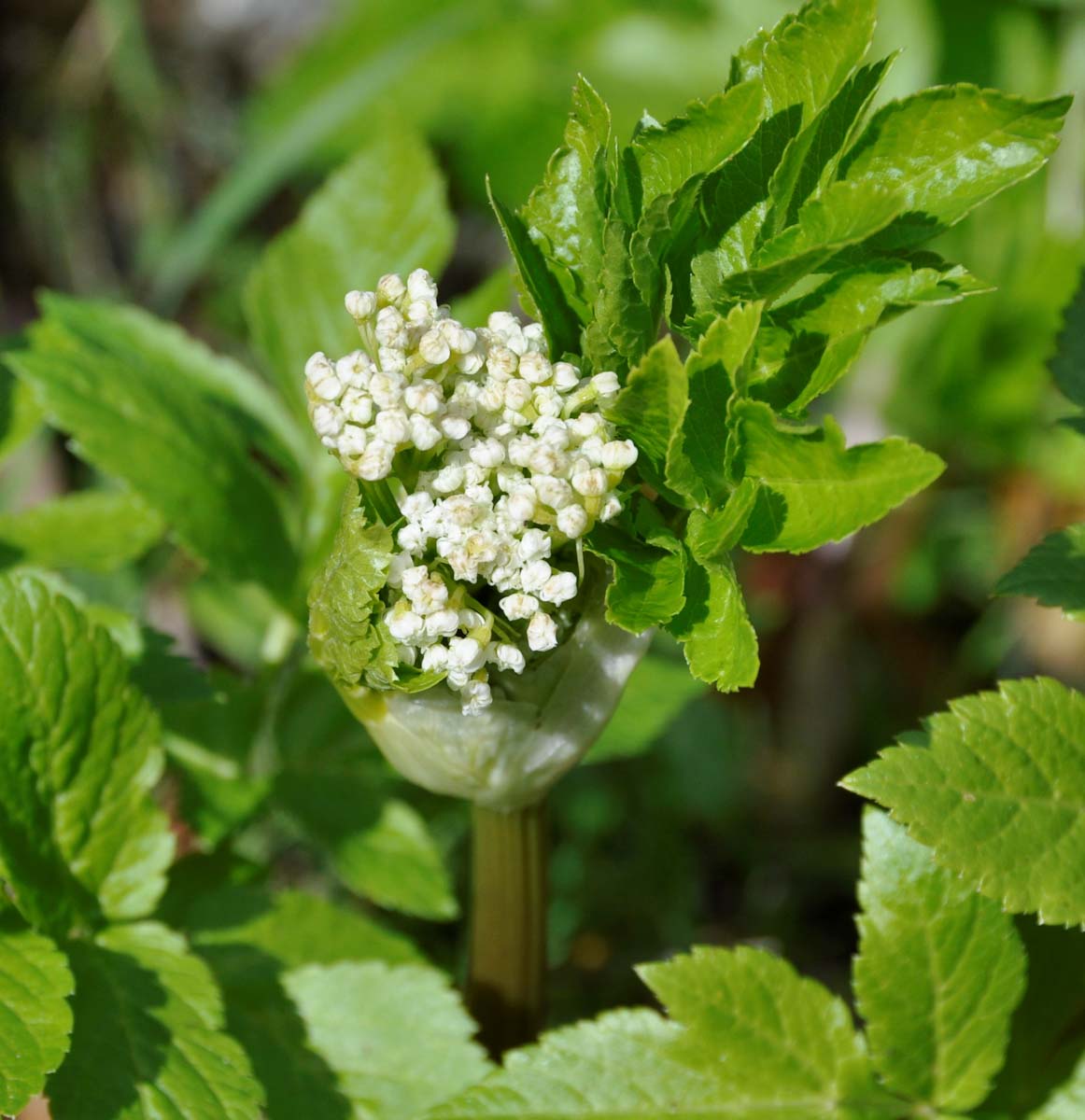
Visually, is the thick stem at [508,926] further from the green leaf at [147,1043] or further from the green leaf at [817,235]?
the green leaf at [817,235]

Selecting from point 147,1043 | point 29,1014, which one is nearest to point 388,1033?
point 147,1043

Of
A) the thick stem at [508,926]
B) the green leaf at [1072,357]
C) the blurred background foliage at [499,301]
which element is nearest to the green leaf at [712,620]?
the thick stem at [508,926]

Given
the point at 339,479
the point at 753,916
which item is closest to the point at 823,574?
the point at 753,916

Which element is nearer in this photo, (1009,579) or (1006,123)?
(1006,123)

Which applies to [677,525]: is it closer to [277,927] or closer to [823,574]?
[277,927]

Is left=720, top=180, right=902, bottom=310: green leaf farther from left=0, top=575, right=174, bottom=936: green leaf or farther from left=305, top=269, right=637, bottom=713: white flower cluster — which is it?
left=0, top=575, right=174, bottom=936: green leaf

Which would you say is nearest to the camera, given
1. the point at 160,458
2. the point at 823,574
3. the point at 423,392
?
the point at 423,392

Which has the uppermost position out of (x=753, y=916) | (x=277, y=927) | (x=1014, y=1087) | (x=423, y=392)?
(x=423, y=392)
